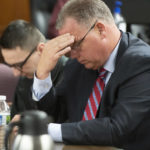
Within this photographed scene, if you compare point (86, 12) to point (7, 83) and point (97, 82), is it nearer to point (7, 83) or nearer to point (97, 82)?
point (97, 82)

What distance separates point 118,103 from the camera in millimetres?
1432

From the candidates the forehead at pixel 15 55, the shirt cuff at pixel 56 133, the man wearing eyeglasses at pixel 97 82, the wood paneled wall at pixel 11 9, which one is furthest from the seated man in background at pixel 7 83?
the wood paneled wall at pixel 11 9

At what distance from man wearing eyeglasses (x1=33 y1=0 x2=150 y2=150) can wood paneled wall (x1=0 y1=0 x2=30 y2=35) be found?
95.1 inches

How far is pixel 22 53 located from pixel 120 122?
3.37 feet

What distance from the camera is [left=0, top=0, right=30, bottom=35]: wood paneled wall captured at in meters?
4.15

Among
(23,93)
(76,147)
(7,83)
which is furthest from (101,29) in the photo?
(7,83)

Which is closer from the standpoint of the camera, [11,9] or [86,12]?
[86,12]

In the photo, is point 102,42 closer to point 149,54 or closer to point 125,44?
point 125,44

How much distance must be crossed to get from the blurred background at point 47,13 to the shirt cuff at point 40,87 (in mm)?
1323

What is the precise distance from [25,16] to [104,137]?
3020mm

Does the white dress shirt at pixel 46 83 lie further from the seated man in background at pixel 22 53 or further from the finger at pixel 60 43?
the seated man in background at pixel 22 53

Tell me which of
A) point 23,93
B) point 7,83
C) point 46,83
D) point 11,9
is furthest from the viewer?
point 11,9

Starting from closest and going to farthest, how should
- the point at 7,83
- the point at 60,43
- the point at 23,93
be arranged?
1. the point at 60,43
2. the point at 23,93
3. the point at 7,83

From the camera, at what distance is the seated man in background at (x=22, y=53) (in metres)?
2.19
